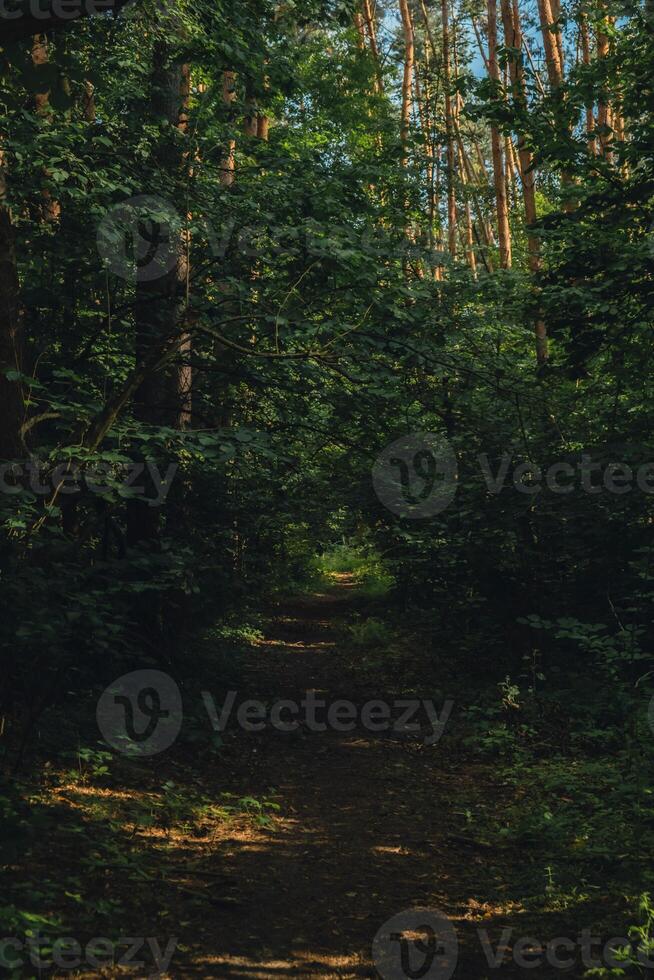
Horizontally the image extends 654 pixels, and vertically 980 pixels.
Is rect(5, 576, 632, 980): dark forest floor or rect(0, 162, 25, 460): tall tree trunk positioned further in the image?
rect(0, 162, 25, 460): tall tree trunk

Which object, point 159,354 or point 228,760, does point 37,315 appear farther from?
point 228,760

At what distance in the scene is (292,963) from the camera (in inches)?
175

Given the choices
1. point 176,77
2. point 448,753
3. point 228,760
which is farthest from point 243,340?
point 448,753

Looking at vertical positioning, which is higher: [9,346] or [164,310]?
[164,310]

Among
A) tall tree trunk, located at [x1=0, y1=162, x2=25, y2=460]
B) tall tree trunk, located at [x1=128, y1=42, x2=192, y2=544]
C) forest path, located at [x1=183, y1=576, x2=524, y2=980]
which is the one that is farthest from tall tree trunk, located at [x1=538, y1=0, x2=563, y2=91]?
forest path, located at [x1=183, y1=576, x2=524, y2=980]

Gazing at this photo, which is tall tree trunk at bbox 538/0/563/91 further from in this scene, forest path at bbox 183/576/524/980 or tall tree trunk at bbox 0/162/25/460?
forest path at bbox 183/576/524/980

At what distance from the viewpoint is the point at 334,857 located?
594cm

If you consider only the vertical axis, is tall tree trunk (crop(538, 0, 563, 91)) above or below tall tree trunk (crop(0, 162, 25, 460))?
above

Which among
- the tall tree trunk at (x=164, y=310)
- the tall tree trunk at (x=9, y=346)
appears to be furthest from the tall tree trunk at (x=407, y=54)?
the tall tree trunk at (x=9, y=346)

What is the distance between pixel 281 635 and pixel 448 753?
7.55 m

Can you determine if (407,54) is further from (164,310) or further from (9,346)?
(9,346)

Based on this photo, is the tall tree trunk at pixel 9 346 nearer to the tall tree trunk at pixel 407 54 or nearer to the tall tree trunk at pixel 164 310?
the tall tree trunk at pixel 164 310

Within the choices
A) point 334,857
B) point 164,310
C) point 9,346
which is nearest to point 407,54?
point 164,310

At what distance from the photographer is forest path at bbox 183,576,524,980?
454 cm
